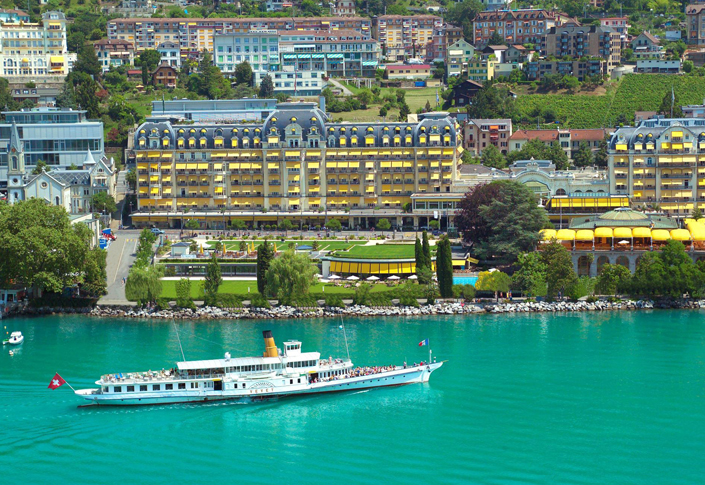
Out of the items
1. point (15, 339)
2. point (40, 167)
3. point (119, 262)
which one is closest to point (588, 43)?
point (40, 167)

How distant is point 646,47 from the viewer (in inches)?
6097

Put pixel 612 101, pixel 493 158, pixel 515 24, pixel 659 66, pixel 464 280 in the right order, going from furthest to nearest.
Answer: pixel 515 24 → pixel 659 66 → pixel 612 101 → pixel 493 158 → pixel 464 280

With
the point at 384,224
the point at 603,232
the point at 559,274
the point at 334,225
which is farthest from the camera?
the point at 334,225

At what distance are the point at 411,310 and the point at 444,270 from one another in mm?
3844

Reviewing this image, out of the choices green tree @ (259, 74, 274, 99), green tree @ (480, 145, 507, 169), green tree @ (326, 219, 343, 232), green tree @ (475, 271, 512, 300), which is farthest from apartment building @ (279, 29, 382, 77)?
green tree @ (475, 271, 512, 300)

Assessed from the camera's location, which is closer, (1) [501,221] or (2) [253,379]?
(2) [253,379]

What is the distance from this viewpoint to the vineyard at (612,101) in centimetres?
13762

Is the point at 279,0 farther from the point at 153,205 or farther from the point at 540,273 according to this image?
the point at 540,273

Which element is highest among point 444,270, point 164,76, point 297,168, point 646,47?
point 646,47

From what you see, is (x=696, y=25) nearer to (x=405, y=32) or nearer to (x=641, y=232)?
(x=405, y=32)

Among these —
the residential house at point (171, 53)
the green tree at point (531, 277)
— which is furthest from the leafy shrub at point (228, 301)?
the residential house at point (171, 53)

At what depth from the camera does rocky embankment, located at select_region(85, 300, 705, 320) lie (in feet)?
272

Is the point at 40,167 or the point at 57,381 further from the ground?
the point at 40,167

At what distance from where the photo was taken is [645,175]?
359 ft
